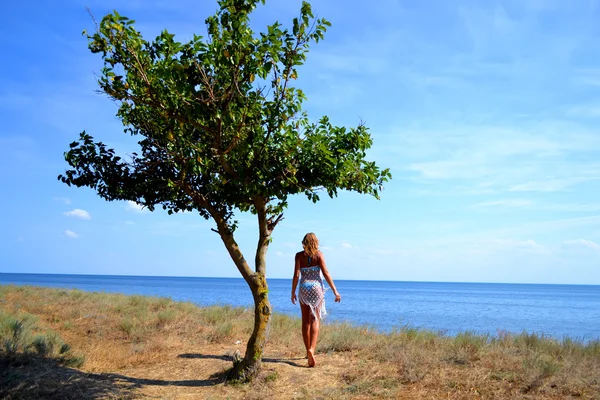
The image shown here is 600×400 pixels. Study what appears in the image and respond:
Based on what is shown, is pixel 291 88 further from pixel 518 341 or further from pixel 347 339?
pixel 518 341

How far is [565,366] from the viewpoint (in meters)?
8.40

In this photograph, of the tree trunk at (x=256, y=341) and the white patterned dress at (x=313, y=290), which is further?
the white patterned dress at (x=313, y=290)

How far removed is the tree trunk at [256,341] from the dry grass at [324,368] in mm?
230

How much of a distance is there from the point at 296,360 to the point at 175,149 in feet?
15.7

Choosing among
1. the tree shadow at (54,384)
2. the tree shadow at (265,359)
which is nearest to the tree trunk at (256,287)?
the tree shadow at (265,359)

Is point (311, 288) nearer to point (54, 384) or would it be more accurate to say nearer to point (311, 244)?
point (311, 244)

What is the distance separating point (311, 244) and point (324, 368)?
2339 millimetres

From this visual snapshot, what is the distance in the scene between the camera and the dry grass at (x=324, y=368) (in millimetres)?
7723

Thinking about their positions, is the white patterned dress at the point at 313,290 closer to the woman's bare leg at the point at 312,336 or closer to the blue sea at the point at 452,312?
the woman's bare leg at the point at 312,336

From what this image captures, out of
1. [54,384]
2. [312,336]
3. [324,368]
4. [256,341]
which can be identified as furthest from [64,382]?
[324,368]

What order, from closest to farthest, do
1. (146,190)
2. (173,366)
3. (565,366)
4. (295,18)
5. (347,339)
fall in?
(295,18), (565,366), (146,190), (173,366), (347,339)

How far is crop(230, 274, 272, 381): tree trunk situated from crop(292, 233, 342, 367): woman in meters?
0.67

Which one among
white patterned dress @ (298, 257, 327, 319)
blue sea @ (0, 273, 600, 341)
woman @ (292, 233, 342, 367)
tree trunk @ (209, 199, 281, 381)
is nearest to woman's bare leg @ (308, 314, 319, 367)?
woman @ (292, 233, 342, 367)

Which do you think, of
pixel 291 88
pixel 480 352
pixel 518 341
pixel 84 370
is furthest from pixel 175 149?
pixel 518 341
